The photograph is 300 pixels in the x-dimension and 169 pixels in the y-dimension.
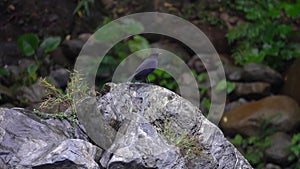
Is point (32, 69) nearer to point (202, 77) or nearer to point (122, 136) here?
point (202, 77)

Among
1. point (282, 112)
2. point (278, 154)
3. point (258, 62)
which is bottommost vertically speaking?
point (278, 154)

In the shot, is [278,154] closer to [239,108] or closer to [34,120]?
[239,108]

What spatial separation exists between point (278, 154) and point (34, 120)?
417 centimetres

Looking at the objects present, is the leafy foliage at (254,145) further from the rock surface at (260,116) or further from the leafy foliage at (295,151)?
the leafy foliage at (295,151)

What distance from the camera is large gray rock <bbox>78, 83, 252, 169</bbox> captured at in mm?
2891

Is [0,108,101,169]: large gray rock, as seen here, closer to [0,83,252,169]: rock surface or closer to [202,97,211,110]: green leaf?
[0,83,252,169]: rock surface

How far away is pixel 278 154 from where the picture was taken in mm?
6617

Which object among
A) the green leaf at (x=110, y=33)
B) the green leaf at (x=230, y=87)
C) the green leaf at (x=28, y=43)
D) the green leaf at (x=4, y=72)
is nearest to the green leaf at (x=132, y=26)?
the green leaf at (x=110, y=33)

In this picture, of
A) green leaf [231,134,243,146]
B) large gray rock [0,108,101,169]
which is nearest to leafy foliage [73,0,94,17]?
green leaf [231,134,243,146]

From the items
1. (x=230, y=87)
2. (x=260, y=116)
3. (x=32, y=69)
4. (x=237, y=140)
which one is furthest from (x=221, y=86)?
(x=32, y=69)

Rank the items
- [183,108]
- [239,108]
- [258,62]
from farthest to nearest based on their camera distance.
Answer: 1. [258,62]
2. [239,108]
3. [183,108]

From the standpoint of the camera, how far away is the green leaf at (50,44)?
298 inches

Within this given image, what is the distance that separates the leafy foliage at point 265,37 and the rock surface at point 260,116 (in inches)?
33.6

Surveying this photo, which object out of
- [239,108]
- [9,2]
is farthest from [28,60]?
[239,108]
